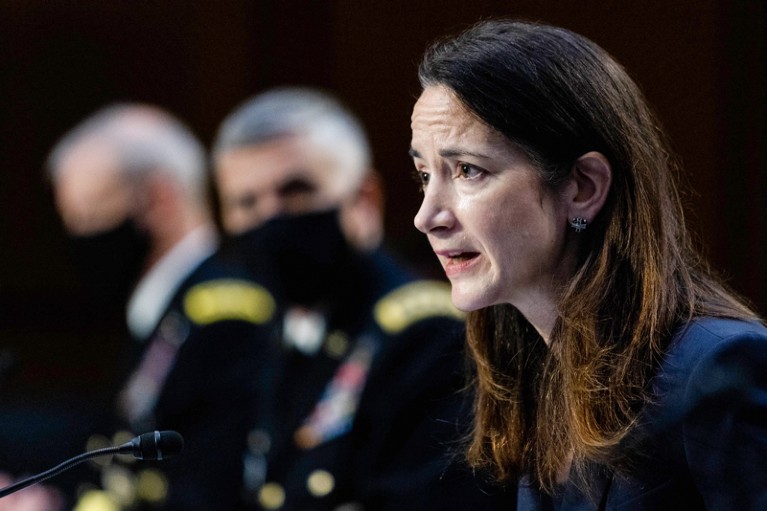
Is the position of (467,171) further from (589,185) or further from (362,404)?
(362,404)

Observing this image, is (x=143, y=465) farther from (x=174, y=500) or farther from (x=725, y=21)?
(x=725, y=21)

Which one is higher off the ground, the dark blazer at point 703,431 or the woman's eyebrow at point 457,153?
the woman's eyebrow at point 457,153

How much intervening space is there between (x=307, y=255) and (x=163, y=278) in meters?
0.84

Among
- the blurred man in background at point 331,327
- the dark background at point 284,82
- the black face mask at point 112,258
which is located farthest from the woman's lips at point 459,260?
the black face mask at point 112,258

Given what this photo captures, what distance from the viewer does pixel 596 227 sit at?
1.65 meters

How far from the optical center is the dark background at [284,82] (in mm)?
3828

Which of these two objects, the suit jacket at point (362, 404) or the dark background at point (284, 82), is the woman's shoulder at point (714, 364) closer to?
the suit jacket at point (362, 404)

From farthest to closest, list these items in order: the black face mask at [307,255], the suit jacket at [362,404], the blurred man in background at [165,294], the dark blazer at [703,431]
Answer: the black face mask at [307,255] < the blurred man in background at [165,294] < the suit jacket at [362,404] < the dark blazer at [703,431]

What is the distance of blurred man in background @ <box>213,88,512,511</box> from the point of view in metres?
2.85

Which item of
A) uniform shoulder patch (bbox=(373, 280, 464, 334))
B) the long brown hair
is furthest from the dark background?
the long brown hair

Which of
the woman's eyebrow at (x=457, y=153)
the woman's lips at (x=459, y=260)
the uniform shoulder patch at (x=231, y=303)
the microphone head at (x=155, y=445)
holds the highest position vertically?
the woman's eyebrow at (x=457, y=153)

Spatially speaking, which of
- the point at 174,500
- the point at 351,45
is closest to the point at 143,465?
the point at 174,500

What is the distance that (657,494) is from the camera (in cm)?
147

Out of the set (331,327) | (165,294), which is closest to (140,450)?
(331,327)
